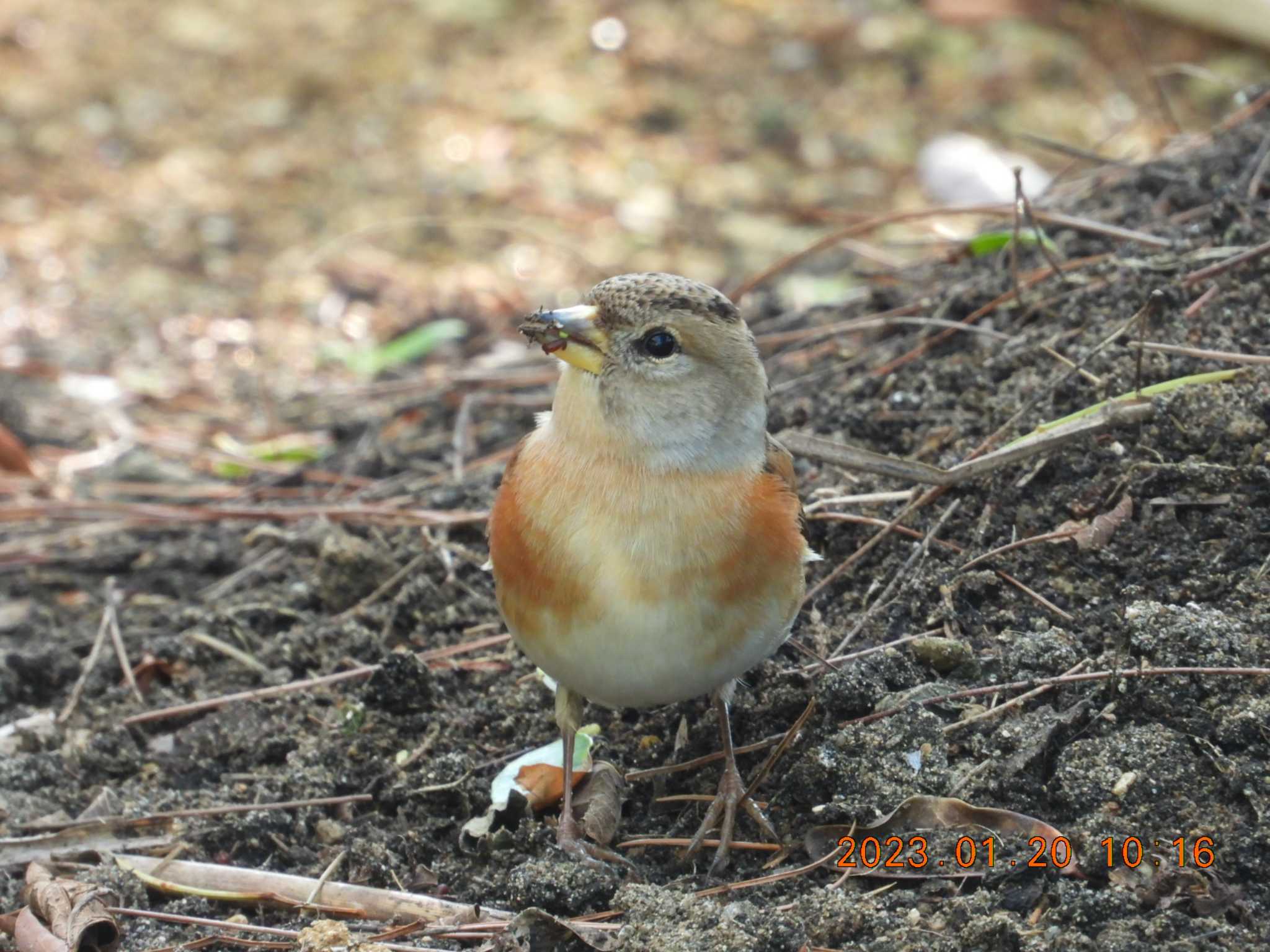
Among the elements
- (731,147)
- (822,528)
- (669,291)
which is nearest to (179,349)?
(731,147)

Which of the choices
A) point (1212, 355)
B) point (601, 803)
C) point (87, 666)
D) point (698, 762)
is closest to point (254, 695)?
point (87, 666)

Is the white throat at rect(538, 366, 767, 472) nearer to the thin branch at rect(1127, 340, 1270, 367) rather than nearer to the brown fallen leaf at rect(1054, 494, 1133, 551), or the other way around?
the brown fallen leaf at rect(1054, 494, 1133, 551)

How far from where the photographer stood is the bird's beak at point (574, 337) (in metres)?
2.96

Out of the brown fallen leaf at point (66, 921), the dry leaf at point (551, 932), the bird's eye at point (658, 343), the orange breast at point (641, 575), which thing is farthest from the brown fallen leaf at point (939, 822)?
the brown fallen leaf at point (66, 921)

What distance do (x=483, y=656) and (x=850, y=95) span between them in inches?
237

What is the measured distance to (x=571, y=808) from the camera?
3223mm

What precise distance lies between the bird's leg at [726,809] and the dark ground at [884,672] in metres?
0.06

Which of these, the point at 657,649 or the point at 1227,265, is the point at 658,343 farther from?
the point at 1227,265

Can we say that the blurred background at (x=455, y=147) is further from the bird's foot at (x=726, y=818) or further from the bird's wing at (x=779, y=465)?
the bird's foot at (x=726, y=818)

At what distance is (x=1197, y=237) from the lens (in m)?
4.36

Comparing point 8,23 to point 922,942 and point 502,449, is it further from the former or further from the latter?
point 922,942

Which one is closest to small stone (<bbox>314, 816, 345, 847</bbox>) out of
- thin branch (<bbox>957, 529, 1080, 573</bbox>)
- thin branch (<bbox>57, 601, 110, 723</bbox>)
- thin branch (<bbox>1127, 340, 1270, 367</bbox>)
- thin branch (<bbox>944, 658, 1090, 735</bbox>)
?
thin branch (<bbox>57, 601, 110, 723</bbox>)
